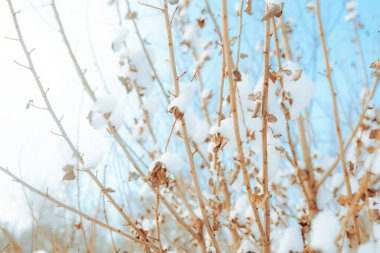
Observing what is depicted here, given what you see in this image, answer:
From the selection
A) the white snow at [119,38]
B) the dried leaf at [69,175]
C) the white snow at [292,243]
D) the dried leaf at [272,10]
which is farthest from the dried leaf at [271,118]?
the white snow at [119,38]

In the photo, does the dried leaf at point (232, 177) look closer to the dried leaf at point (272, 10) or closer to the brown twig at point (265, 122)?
the brown twig at point (265, 122)

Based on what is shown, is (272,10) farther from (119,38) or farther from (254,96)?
(119,38)

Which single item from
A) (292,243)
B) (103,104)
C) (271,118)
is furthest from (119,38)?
(292,243)

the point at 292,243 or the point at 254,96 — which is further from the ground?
the point at 254,96

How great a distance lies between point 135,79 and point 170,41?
94 centimetres

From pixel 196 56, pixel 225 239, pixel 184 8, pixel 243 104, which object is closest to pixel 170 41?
pixel 243 104

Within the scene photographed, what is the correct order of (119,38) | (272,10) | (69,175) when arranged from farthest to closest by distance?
(119,38) < (69,175) < (272,10)

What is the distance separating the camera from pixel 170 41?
0.95m

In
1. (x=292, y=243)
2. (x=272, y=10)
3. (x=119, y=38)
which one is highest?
(x=119, y=38)

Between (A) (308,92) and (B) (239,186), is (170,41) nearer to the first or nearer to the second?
(A) (308,92)

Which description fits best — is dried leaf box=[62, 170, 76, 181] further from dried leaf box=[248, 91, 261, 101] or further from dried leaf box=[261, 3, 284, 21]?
dried leaf box=[261, 3, 284, 21]

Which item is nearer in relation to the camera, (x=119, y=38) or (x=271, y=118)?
(x=271, y=118)

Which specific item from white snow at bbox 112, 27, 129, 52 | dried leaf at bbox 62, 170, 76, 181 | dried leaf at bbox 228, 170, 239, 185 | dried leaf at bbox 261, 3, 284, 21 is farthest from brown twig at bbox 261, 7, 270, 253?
white snow at bbox 112, 27, 129, 52

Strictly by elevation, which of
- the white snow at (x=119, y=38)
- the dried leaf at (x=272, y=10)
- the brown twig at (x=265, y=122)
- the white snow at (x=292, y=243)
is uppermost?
the white snow at (x=119, y=38)
